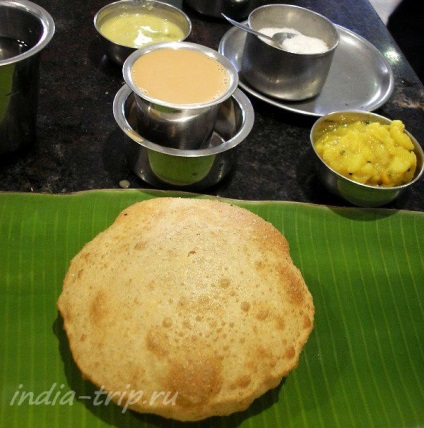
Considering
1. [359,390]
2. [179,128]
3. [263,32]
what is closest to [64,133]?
[179,128]

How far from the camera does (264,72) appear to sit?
10.3 ft

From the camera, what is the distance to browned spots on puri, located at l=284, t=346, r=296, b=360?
1.76 m

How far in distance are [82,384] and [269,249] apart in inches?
35.9

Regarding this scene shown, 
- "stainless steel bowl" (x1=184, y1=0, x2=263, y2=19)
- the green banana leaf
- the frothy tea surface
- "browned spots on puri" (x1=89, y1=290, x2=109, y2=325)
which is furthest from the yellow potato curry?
"stainless steel bowl" (x1=184, y1=0, x2=263, y2=19)

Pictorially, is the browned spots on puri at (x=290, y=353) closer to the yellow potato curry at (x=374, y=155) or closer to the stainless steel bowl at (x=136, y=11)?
the yellow potato curry at (x=374, y=155)

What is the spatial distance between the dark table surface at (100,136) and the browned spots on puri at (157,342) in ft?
3.79

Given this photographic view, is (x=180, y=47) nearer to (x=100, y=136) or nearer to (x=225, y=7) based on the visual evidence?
(x=100, y=136)

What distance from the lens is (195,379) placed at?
162 centimetres

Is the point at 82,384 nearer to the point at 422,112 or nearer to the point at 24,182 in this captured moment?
the point at 24,182

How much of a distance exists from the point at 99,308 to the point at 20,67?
1.20 metres

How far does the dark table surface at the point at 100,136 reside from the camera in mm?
2635

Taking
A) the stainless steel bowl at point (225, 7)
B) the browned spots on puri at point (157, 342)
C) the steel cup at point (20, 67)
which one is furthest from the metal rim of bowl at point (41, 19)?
the stainless steel bowl at point (225, 7)

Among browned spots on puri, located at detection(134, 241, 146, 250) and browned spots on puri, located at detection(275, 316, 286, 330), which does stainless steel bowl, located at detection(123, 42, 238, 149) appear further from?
browned spots on puri, located at detection(275, 316, 286, 330)

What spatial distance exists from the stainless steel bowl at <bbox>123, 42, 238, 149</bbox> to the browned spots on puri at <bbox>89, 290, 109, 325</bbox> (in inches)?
39.5
